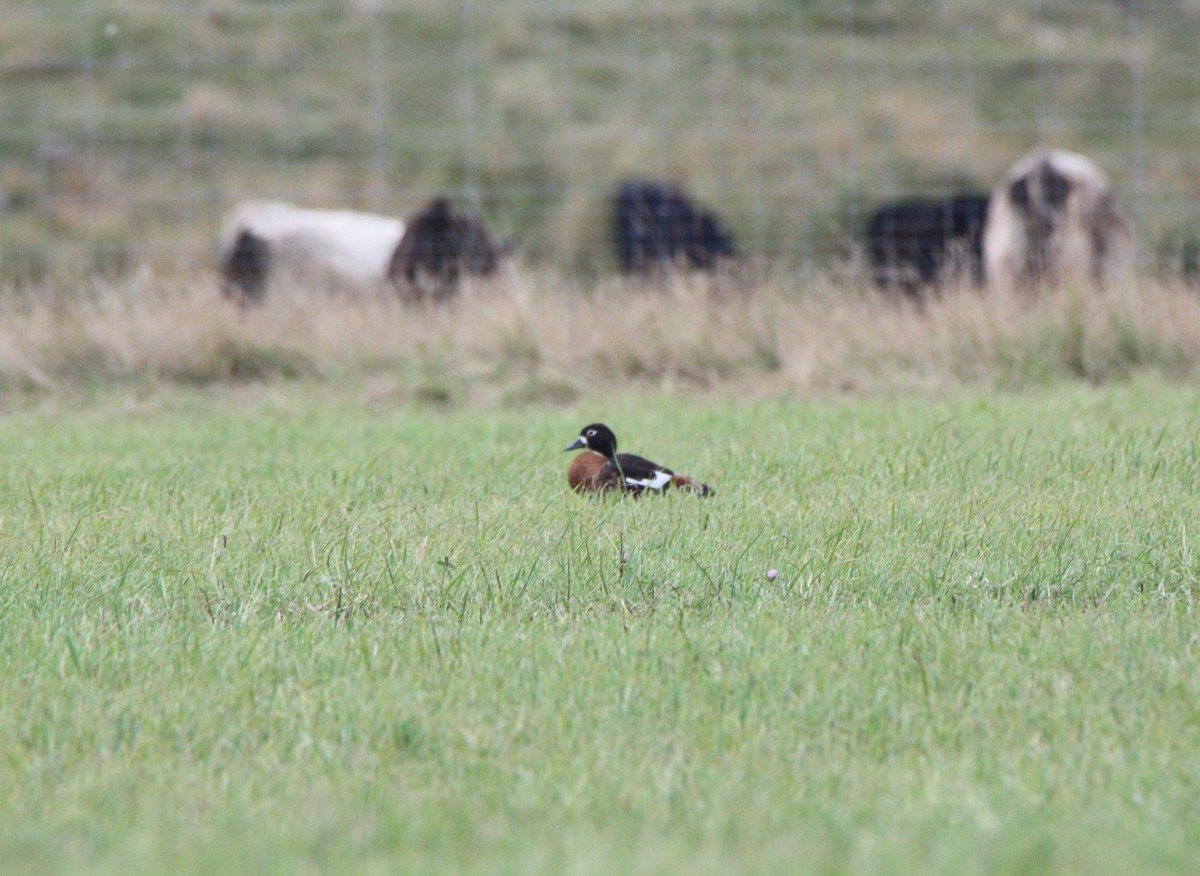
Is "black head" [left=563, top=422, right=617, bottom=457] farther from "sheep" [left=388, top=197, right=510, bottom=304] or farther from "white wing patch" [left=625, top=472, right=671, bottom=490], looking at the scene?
"sheep" [left=388, top=197, right=510, bottom=304]

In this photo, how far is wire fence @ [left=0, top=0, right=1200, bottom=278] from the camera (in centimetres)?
2175

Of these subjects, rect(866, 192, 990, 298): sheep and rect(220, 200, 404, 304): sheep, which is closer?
rect(220, 200, 404, 304): sheep

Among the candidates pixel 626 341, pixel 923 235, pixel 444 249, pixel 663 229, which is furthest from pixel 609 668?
pixel 923 235

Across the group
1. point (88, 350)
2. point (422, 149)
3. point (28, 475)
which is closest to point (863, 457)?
point (28, 475)

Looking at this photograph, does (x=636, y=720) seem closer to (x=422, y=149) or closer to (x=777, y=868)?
(x=777, y=868)

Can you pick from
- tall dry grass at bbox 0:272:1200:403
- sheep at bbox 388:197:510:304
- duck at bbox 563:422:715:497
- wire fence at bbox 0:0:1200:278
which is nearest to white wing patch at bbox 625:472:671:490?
duck at bbox 563:422:715:497

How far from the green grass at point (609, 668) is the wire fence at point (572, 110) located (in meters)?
13.9

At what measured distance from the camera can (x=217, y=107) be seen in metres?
24.7

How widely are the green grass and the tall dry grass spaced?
3.29 meters

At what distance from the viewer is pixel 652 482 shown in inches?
232

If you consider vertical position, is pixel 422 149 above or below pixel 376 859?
above

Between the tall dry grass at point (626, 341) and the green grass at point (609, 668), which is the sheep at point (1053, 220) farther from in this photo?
the green grass at point (609, 668)

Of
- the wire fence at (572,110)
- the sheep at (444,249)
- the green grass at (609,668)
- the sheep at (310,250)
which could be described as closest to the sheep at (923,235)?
the wire fence at (572,110)

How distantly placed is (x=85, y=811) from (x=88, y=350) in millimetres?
7739
